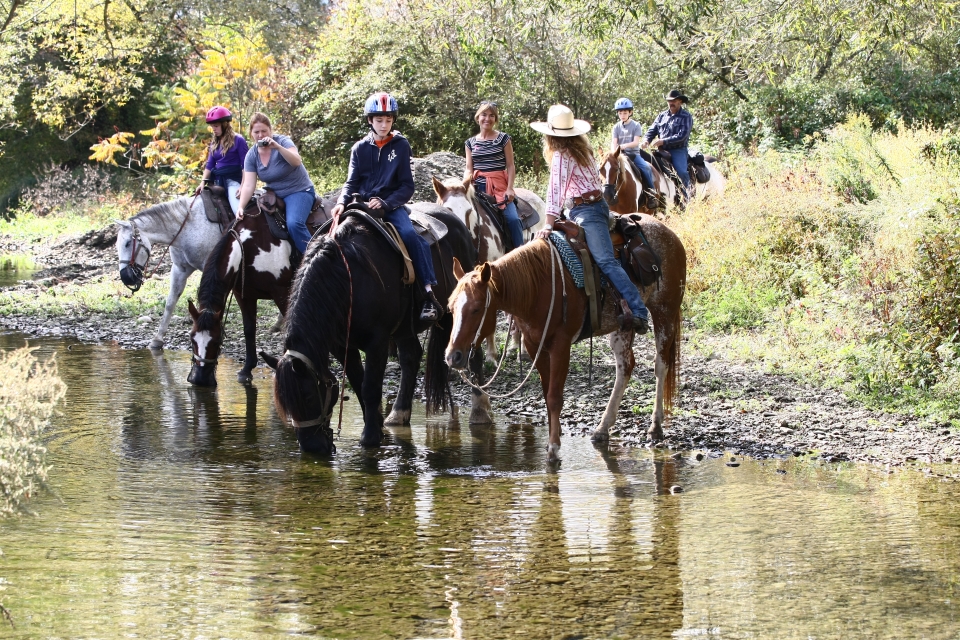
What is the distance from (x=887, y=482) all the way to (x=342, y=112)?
18.1m

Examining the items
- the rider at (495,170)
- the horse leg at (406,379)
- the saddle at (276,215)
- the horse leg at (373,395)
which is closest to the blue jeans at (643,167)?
the rider at (495,170)

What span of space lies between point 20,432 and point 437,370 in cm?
459

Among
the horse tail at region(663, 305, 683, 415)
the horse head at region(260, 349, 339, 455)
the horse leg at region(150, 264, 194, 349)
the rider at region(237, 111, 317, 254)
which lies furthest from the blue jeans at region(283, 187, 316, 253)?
the horse tail at region(663, 305, 683, 415)

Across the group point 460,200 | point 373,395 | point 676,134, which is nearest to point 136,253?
point 460,200

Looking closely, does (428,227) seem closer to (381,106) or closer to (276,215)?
(381,106)

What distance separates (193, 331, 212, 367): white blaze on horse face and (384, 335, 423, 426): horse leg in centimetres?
258

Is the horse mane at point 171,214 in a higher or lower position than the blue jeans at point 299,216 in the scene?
higher

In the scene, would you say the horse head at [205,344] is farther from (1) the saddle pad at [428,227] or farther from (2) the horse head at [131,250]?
(1) the saddle pad at [428,227]

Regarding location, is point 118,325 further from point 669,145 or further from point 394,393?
point 669,145

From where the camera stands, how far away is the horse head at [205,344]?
33.5ft

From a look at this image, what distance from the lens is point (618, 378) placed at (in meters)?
8.23

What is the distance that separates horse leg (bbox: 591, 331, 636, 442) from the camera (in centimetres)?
805

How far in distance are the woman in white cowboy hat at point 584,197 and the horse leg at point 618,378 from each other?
616 mm

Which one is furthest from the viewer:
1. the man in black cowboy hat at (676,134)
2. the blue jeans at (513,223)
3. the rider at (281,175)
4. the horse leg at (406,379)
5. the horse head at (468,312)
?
the man in black cowboy hat at (676,134)
